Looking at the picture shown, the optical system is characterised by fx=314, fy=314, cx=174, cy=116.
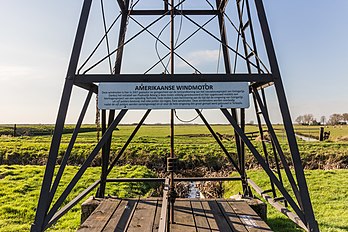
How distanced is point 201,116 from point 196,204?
1.46 m

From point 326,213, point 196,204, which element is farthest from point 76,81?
point 326,213

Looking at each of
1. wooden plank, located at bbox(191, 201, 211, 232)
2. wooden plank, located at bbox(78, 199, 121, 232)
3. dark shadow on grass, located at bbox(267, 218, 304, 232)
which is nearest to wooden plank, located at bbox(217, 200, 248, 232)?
wooden plank, located at bbox(191, 201, 211, 232)

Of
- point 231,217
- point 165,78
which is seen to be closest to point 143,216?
point 231,217

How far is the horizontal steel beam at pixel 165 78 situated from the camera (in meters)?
3.79

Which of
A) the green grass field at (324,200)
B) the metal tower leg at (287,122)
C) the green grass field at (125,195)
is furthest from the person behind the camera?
the green grass field at (125,195)

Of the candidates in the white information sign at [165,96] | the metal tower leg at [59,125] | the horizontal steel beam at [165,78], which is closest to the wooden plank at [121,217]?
the metal tower leg at [59,125]

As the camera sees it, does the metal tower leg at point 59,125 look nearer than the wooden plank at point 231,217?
Yes

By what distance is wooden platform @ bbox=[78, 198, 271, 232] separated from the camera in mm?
4016

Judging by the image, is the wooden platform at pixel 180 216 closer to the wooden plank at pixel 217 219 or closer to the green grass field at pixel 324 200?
the wooden plank at pixel 217 219

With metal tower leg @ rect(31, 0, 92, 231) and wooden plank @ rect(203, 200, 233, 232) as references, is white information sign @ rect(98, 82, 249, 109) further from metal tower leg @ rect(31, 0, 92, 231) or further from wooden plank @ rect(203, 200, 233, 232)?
wooden plank @ rect(203, 200, 233, 232)

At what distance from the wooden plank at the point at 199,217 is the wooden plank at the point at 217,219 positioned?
0.22ft

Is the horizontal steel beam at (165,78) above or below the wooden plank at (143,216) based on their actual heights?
above

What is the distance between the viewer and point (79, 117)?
395cm

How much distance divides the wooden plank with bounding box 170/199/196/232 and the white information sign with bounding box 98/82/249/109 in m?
1.54
